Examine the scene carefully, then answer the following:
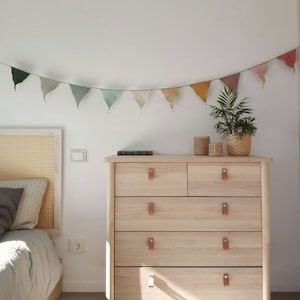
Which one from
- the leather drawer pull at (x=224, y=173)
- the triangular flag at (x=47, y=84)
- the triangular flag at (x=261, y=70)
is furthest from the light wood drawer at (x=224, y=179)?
the triangular flag at (x=47, y=84)

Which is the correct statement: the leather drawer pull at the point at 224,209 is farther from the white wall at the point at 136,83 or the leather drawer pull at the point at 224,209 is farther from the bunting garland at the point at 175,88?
the bunting garland at the point at 175,88

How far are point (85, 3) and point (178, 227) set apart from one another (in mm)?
1592

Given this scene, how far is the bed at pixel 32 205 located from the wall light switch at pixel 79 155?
0.09 metres

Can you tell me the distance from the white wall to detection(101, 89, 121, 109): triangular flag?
42mm

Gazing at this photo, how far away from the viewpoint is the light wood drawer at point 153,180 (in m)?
1.64

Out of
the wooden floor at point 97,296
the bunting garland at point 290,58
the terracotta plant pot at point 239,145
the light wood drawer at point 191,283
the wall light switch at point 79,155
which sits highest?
the bunting garland at point 290,58

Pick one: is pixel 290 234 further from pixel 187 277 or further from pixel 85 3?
pixel 85 3

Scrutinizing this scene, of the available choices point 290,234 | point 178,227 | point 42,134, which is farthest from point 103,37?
point 290,234

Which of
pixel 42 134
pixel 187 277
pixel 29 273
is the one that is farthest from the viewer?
pixel 42 134

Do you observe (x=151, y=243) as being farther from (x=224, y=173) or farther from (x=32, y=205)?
(x=32, y=205)

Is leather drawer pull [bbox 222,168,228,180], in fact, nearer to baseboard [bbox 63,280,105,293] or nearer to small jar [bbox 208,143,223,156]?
small jar [bbox 208,143,223,156]

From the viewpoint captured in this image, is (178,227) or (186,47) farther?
(186,47)

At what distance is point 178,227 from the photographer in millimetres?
1622

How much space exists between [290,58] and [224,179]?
3.40 ft
